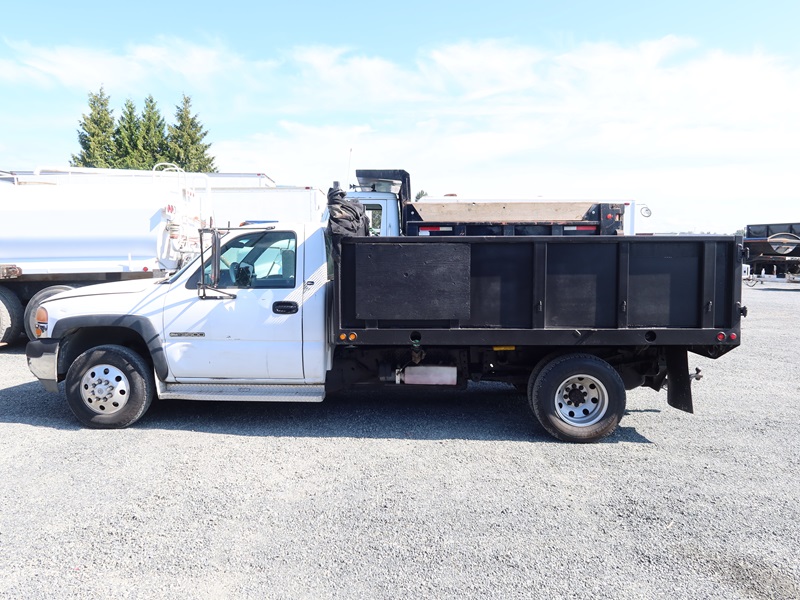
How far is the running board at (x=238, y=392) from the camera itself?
574cm

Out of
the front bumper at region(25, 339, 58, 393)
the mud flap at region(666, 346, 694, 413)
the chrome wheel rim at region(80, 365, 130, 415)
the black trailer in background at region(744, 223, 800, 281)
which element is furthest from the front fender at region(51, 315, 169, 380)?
the black trailer in background at region(744, 223, 800, 281)

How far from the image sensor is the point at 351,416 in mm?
6262

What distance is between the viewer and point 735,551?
3.56m

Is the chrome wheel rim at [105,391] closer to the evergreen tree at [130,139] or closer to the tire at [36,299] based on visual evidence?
the tire at [36,299]

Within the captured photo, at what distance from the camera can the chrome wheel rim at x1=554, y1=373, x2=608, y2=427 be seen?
551 cm

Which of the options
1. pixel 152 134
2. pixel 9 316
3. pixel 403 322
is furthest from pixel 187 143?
pixel 403 322

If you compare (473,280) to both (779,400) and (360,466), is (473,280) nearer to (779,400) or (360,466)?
(360,466)

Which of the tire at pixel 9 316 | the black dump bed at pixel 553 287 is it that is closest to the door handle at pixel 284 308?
the black dump bed at pixel 553 287

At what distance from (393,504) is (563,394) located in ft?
7.00

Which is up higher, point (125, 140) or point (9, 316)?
point (125, 140)

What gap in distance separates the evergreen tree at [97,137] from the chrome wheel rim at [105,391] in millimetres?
31519

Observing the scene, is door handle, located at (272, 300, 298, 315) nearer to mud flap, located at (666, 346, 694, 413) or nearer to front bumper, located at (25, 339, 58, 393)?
front bumper, located at (25, 339, 58, 393)

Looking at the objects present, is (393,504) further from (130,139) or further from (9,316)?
(130,139)

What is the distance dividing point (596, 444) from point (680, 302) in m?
1.46
